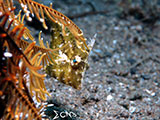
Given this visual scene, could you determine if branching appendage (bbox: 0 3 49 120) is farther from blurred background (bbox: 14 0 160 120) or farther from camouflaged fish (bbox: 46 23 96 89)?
camouflaged fish (bbox: 46 23 96 89)

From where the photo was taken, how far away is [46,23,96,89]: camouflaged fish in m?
1.98

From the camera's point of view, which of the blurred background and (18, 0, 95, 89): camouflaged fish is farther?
the blurred background

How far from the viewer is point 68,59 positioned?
6.77 feet

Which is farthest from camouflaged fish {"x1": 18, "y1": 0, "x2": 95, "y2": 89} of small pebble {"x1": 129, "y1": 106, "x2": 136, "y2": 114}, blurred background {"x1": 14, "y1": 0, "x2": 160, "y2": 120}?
small pebble {"x1": 129, "y1": 106, "x2": 136, "y2": 114}

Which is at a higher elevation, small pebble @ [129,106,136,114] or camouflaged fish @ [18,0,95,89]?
camouflaged fish @ [18,0,95,89]

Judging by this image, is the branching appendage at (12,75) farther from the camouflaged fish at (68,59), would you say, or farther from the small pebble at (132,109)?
the small pebble at (132,109)

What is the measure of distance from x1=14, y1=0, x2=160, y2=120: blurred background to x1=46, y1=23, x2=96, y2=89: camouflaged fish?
19 cm

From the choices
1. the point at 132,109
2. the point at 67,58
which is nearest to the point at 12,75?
the point at 67,58

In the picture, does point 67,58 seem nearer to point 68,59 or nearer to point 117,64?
point 68,59

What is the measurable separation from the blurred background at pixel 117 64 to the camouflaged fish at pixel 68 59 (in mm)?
191

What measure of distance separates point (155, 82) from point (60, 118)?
1.97 meters

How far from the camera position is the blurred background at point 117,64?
2.20 metres

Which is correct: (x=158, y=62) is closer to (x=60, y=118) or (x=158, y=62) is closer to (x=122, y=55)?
(x=122, y=55)

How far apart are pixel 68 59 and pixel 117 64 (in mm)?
1681
